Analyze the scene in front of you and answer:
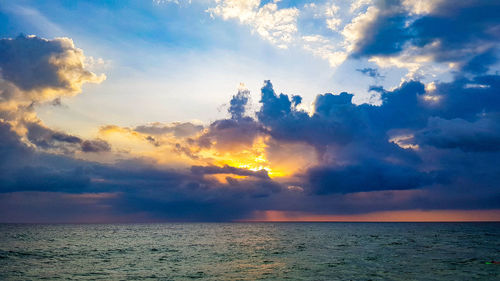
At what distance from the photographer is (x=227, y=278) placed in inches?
1743

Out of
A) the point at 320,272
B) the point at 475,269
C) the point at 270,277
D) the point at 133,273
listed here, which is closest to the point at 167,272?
the point at 133,273

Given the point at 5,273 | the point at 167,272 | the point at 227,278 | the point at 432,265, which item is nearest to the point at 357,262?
the point at 432,265

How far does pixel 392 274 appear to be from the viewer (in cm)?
4597

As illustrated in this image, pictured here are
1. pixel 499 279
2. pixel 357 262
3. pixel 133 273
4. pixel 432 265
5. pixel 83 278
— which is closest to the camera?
pixel 499 279

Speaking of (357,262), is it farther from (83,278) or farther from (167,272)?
(83,278)

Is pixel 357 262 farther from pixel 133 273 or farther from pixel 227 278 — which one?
pixel 133 273

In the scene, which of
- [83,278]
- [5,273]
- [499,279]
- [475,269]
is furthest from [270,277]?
[5,273]

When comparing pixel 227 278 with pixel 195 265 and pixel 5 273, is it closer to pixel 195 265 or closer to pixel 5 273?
pixel 195 265

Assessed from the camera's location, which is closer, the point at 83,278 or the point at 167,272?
the point at 83,278

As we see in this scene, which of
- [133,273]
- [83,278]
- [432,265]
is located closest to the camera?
[83,278]

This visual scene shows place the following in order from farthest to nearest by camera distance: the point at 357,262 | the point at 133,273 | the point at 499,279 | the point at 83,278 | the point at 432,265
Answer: the point at 357,262 < the point at 432,265 < the point at 133,273 < the point at 83,278 < the point at 499,279

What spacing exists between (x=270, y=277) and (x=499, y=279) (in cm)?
2818

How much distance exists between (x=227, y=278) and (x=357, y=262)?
2632cm

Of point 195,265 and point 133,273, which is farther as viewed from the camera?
point 195,265
